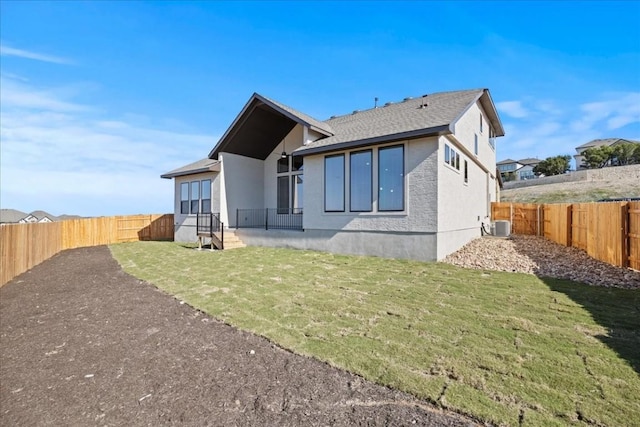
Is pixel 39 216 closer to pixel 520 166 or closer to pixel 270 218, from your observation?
pixel 270 218

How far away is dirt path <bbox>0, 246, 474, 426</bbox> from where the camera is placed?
7.93 feet

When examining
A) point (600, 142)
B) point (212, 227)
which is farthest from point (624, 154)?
point (212, 227)

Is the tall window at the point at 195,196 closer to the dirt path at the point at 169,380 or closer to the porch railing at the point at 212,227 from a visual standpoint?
the porch railing at the point at 212,227

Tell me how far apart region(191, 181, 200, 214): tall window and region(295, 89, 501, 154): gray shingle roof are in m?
7.50

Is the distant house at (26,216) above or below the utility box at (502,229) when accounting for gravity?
above

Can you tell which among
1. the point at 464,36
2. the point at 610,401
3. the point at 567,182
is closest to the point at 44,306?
the point at 610,401

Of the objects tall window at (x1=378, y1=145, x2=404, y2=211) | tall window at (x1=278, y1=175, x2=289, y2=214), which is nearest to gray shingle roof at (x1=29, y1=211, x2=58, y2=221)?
tall window at (x1=278, y1=175, x2=289, y2=214)

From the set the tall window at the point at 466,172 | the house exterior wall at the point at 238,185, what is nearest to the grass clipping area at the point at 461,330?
the tall window at the point at 466,172

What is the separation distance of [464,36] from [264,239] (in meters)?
12.7

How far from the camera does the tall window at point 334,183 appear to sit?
1076 centimetres

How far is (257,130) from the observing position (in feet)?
46.7

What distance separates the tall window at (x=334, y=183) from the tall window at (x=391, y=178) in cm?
149

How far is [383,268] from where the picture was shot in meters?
8.14

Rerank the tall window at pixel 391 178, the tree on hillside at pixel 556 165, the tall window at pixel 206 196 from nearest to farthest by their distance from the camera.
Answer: the tall window at pixel 391 178
the tall window at pixel 206 196
the tree on hillside at pixel 556 165
